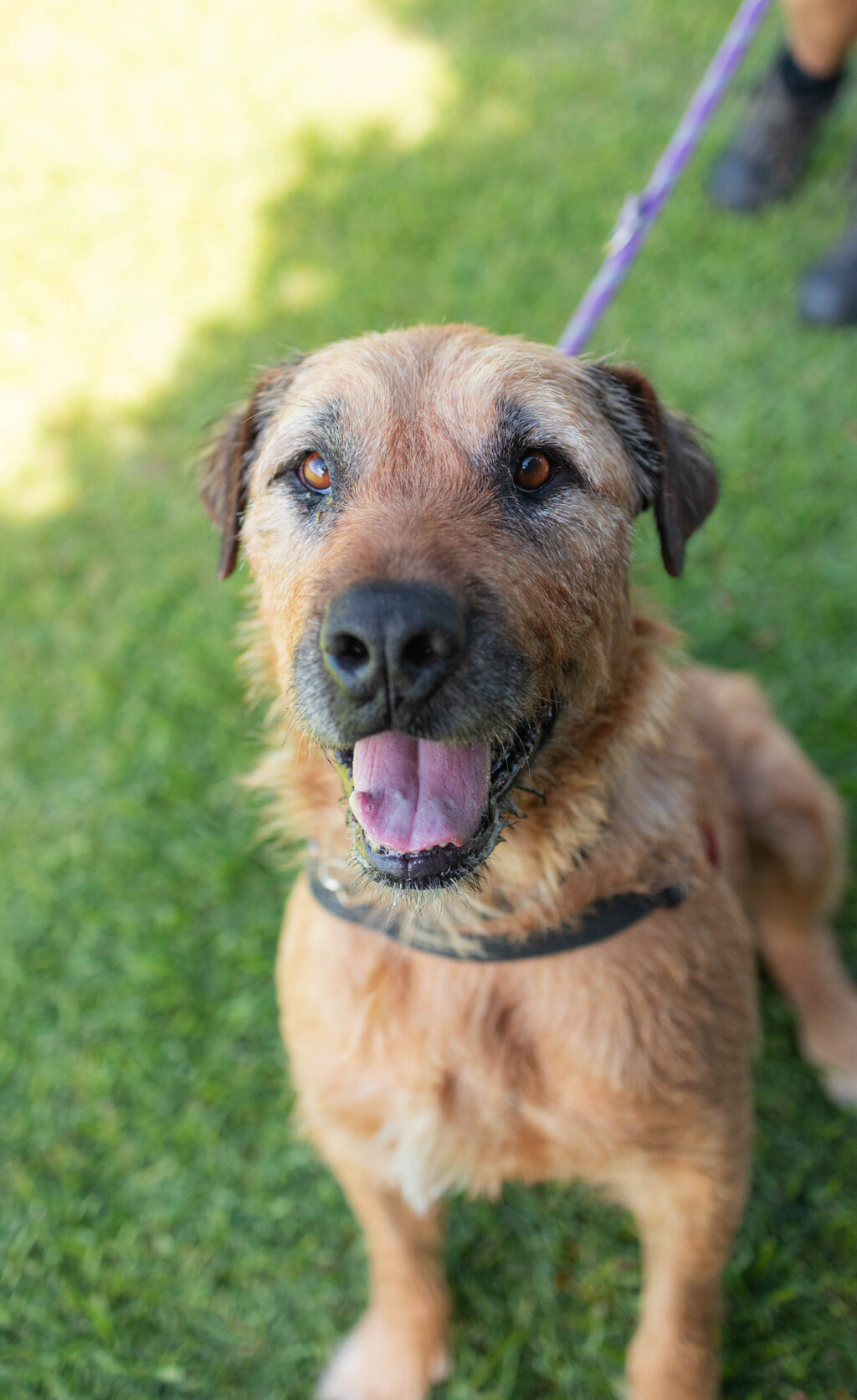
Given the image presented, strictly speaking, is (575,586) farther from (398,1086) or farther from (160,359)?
(160,359)

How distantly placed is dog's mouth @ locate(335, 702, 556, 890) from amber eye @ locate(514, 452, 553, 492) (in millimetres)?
546

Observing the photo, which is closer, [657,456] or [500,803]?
[500,803]

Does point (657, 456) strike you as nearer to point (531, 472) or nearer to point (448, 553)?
point (531, 472)

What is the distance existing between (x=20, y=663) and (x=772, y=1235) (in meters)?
4.33

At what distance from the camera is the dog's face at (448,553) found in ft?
5.93

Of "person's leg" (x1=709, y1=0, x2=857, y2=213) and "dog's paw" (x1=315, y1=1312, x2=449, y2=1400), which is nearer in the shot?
"dog's paw" (x1=315, y1=1312, x2=449, y2=1400)

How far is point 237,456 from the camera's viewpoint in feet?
8.75

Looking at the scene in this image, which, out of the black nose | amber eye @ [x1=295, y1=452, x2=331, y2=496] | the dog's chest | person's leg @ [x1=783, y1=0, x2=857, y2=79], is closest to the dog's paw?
the dog's chest

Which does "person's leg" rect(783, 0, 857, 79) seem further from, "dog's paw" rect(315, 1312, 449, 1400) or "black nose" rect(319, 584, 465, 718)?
"dog's paw" rect(315, 1312, 449, 1400)

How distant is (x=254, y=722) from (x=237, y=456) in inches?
82.1

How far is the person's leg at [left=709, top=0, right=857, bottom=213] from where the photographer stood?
5867mm

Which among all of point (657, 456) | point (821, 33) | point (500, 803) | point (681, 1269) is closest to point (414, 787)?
point (500, 803)

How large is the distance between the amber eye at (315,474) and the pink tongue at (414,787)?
2.27 ft

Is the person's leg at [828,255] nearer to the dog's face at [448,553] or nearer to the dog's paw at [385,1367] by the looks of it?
the dog's face at [448,553]
